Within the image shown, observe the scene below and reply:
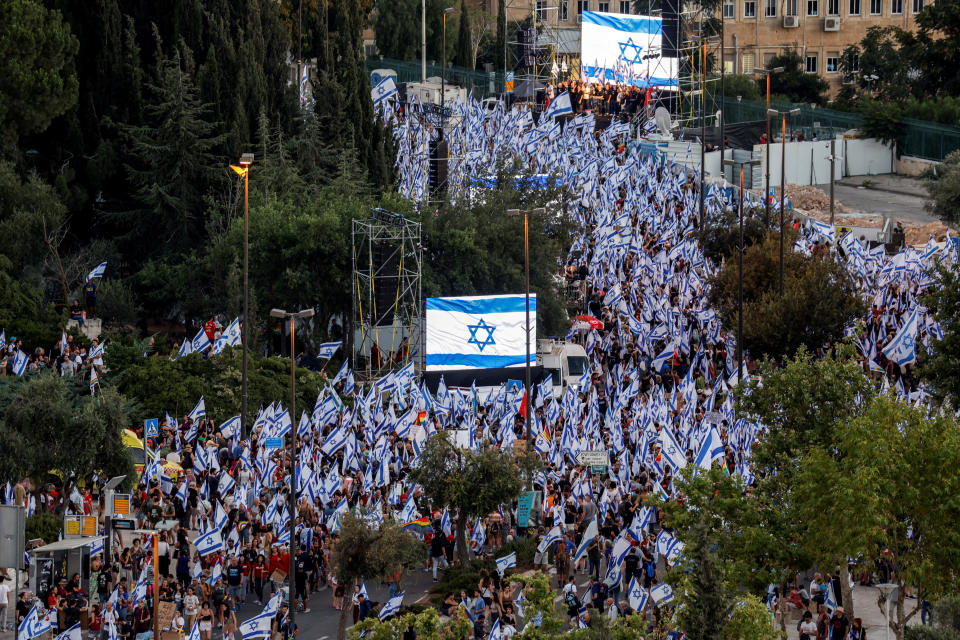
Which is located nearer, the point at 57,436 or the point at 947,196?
the point at 57,436

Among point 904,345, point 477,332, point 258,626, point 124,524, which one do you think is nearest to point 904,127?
point 477,332

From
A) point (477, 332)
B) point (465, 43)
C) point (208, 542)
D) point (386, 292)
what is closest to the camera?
point (208, 542)

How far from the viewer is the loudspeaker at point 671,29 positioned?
265 ft

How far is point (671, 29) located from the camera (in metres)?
81.8

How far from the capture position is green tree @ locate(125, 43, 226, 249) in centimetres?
5678

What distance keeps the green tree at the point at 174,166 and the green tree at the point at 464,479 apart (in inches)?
1050

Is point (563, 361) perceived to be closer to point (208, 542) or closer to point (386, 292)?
point (386, 292)

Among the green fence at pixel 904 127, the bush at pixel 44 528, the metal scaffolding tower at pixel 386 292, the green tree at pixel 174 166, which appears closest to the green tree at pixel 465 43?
the green fence at pixel 904 127

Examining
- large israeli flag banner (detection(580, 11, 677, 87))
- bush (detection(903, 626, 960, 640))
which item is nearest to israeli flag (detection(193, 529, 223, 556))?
bush (detection(903, 626, 960, 640))

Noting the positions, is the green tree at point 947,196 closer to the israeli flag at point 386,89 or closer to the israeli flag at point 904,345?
the israeli flag at point 386,89

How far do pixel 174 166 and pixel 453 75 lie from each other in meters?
41.3

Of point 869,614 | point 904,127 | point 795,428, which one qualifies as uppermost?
point 904,127

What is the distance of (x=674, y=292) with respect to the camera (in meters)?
49.6

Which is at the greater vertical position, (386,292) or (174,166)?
(174,166)
